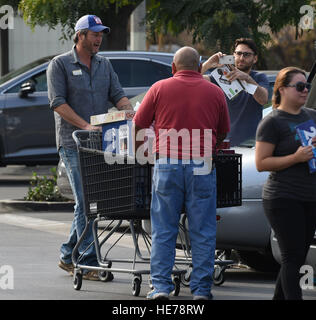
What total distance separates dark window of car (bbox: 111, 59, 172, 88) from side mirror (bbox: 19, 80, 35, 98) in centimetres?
141

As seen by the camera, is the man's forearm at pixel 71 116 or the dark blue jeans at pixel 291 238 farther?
the man's forearm at pixel 71 116

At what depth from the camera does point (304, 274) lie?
757 centimetres

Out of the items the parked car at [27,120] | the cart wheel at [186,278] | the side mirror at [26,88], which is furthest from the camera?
the parked car at [27,120]

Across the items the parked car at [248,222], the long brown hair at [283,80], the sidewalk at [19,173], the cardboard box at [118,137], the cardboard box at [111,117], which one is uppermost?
the long brown hair at [283,80]

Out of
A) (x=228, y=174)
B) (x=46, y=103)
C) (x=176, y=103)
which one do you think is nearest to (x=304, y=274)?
(x=228, y=174)

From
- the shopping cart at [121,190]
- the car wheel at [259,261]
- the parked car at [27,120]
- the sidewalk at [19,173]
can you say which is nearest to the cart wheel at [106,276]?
the shopping cart at [121,190]

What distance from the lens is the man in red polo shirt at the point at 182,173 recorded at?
7219 mm

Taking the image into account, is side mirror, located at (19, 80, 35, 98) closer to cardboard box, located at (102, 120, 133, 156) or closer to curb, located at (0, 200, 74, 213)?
curb, located at (0, 200, 74, 213)

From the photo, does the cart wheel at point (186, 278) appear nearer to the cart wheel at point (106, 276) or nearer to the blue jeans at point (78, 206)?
the cart wheel at point (106, 276)

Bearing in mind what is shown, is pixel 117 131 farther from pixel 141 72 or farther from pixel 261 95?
pixel 141 72

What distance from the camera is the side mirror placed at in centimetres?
1558

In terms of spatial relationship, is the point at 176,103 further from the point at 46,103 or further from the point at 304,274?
the point at 46,103

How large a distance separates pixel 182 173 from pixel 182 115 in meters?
0.40

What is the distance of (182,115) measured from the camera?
7.24 m
